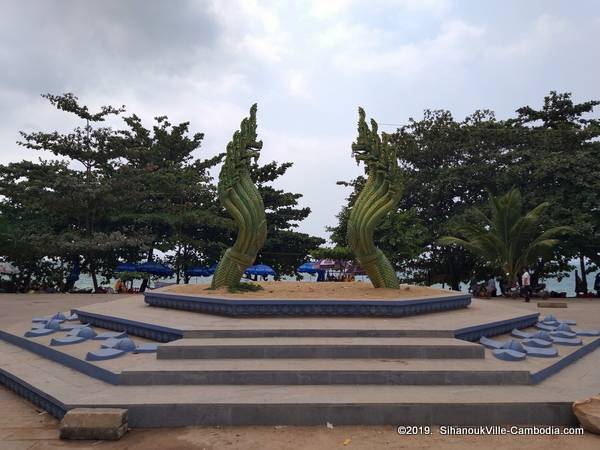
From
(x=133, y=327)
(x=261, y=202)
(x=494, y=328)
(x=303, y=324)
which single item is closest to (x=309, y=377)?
(x=303, y=324)

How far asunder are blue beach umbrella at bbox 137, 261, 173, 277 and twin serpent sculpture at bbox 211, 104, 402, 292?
14786 millimetres

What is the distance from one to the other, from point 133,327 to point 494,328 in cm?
685

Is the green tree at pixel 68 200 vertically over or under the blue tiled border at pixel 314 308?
over

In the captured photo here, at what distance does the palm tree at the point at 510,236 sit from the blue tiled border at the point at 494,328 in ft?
32.1

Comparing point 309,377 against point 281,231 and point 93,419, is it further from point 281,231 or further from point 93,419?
point 281,231

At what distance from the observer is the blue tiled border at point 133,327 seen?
781 centimetres

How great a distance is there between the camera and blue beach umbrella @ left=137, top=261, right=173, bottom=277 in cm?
2455

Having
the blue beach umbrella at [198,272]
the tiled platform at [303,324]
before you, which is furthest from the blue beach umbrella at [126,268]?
the tiled platform at [303,324]

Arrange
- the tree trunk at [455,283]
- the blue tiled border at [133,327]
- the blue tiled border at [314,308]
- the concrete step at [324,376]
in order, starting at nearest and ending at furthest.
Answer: the concrete step at [324,376] < the blue tiled border at [133,327] < the blue tiled border at [314,308] < the tree trunk at [455,283]

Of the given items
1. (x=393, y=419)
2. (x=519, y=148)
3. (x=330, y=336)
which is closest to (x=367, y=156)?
(x=330, y=336)

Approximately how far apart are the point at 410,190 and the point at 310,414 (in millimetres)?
21215

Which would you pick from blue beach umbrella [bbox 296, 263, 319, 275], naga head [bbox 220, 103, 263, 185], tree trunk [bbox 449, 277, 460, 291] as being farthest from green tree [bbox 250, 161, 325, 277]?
naga head [bbox 220, 103, 263, 185]

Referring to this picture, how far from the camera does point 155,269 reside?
81.4 feet

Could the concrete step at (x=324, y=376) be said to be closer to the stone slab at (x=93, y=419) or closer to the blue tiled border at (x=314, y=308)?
the stone slab at (x=93, y=419)
